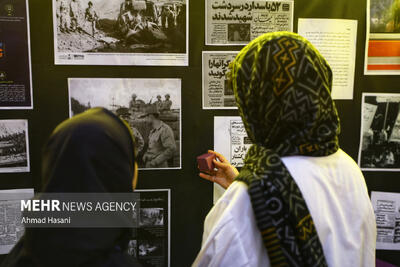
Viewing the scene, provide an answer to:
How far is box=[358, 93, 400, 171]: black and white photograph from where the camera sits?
1.35 meters

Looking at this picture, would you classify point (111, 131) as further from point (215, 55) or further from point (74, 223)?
point (215, 55)

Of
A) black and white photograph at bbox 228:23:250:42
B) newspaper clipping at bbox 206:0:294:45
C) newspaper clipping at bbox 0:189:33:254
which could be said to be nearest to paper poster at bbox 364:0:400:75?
newspaper clipping at bbox 206:0:294:45

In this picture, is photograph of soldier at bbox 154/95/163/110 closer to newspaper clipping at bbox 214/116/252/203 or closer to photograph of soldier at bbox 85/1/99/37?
newspaper clipping at bbox 214/116/252/203

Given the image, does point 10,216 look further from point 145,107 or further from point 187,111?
point 187,111

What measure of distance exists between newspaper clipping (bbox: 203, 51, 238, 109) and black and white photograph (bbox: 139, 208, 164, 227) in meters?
0.45

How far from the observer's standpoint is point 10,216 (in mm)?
1204

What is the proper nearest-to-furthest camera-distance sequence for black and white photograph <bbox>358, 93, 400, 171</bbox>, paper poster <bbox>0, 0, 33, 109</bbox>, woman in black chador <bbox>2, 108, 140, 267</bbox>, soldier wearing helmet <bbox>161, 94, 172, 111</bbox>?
woman in black chador <bbox>2, 108, 140, 267</bbox> → paper poster <bbox>0, 0, 33, 109</bbox> → soldier wearing helmet <bbox>161, 94, 172, 111</bbox> → black and white photograph <bbox>358, 93, 400, 171</bbox>

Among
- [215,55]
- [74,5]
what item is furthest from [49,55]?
[215,55]

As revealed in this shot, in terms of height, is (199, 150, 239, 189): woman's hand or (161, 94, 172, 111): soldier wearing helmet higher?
(161, 94, 172, 111): soldier wearing helmet

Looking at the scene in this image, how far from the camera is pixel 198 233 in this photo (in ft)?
4.28

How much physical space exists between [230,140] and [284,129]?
527 millimetres

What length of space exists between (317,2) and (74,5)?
0.90 meters

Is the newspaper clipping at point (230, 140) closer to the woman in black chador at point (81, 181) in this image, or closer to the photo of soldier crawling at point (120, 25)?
the photo of soldier crawling at point (120, 25)
